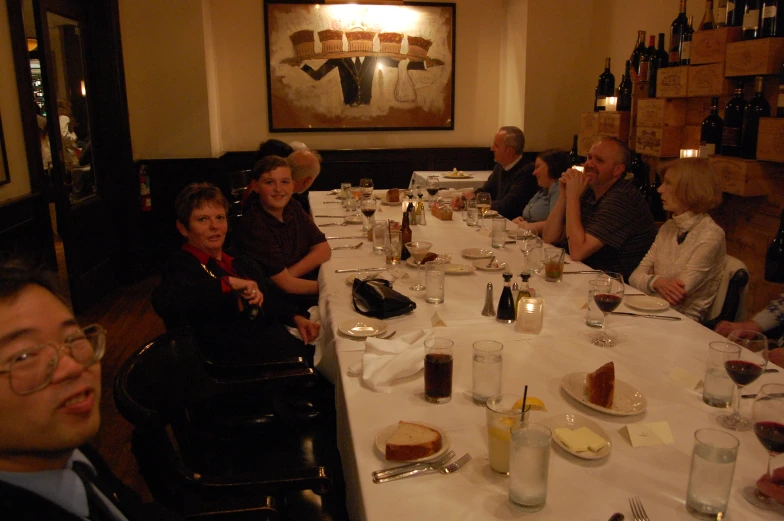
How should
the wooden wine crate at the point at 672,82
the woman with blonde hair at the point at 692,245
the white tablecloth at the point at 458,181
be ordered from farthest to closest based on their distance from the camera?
the white tablecloth at the point at 458,181 < the wooden wine crate at the point at 672,82 < the woman with blonde hair at the point at 692,245

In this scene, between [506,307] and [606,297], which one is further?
[506,307]

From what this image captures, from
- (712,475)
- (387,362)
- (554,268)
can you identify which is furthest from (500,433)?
(554,268)

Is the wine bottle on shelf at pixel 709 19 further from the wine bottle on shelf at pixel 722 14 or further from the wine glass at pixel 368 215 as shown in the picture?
the wine glass at pixel 368 215

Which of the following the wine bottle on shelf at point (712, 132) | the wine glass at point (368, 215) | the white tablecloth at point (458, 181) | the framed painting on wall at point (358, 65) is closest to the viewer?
the wine glass at point (368, 215)

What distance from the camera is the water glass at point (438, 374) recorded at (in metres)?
1.42

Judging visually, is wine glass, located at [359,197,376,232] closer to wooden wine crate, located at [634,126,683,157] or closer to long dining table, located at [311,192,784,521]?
long dining table, located at [311,192,784,521]

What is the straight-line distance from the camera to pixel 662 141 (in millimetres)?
3973

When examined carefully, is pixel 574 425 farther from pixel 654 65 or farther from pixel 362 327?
pixel 654 65

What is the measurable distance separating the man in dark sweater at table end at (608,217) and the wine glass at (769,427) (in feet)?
5.62

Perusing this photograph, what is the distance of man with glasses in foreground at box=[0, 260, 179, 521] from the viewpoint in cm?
77

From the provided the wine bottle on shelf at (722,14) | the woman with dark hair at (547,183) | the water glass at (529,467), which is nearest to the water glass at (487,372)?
the water glass at (529,467)

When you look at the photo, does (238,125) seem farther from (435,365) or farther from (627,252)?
(435,365)

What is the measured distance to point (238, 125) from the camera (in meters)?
6.32

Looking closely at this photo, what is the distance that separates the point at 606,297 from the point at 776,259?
1980 millimetres
